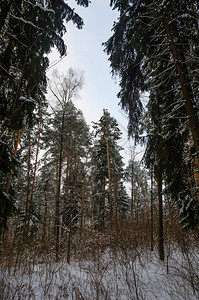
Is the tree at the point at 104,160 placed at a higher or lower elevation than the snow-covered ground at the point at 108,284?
higher

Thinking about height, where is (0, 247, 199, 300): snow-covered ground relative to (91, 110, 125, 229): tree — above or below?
below

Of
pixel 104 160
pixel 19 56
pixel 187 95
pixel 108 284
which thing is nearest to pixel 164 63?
pixel 187 95

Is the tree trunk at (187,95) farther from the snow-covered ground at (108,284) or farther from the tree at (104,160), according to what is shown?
the tree at (104,160)

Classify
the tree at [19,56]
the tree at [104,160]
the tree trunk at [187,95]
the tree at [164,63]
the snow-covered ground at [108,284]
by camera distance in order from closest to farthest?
the tree trunk at [187,95] < the tree at [19,56] < the tree at [164,63] < the snow-covered ground at [108,284] < the tree at [104,160]

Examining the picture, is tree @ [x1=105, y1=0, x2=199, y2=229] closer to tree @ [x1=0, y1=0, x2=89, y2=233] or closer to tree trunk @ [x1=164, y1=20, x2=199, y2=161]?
tree trunk @ [x1=164, y1=20, x2=199, y2=161]

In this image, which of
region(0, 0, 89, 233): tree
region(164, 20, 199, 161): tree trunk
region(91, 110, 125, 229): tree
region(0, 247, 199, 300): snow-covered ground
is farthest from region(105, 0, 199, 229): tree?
region(91, 110, 125, 229): tree

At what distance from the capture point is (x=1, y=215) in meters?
2.84

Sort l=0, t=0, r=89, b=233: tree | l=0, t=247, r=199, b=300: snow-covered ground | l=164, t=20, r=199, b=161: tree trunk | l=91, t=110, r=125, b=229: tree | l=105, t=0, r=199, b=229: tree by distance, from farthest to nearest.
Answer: l=91, t=110, r=125, b=229: tree
l=0, t=247, r=199, b=300: snow-covered ground
l=105, t=0, r=199, b=229: tree
l=0, t=0, r=89, b=233: tree
l=164, t=20, r=199, b=161: tree trunk

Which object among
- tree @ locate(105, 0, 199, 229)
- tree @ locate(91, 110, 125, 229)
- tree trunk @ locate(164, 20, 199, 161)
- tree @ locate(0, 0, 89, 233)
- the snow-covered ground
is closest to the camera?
tree trunk @ locate(164, 20, 199, 161)

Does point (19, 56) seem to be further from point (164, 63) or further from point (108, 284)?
point (108, 284)

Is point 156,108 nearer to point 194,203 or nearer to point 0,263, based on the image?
point 194,203

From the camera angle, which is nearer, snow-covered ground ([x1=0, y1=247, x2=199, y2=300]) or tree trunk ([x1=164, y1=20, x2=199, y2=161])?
tree trunk ([x1=164, y1=20, x2=199, y2=161])

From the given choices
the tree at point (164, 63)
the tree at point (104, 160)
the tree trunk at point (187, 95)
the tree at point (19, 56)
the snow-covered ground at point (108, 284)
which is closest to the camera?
the tree trunk at point (187, 95)

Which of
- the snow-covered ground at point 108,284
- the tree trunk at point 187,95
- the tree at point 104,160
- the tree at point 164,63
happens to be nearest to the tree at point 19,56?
the tree at point 164,63
